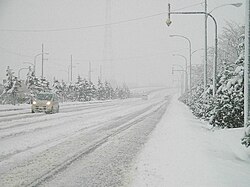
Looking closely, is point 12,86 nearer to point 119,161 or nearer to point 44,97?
point 44,97

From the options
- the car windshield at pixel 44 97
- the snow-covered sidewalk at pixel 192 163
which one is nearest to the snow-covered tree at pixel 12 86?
the car windshield at pixel 44 97

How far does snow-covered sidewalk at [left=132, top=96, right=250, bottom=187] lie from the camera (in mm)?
6746

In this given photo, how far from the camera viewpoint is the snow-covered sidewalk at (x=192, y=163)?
22.1 ft

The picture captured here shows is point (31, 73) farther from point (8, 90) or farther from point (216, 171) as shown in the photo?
point (216, 171)

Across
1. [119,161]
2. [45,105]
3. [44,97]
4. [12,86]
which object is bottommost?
[119,161]

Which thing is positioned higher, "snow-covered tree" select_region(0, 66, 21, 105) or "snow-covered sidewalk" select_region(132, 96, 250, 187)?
"snow-covered tree" select_region(0, 66, 21, 105)

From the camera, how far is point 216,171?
7613 millimetres

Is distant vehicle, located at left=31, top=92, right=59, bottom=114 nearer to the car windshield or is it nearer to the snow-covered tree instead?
the car windshield

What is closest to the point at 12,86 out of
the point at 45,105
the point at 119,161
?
the point at 45,105

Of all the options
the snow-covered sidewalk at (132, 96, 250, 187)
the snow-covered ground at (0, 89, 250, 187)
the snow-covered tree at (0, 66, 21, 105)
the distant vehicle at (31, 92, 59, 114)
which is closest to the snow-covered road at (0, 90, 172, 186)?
the snow-covered ground at (0, 89, 250, 187)

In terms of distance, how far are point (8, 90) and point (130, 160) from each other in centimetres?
3825

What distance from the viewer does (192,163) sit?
28.1 feet

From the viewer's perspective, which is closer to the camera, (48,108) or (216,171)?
(216,171)

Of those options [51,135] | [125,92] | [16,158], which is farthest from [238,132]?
[125,92]
